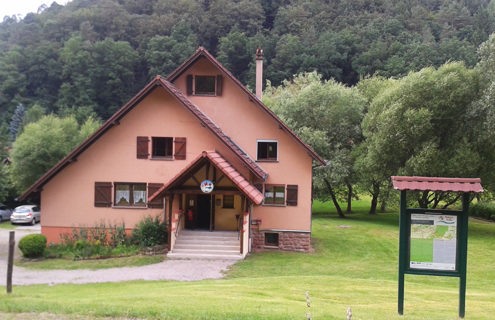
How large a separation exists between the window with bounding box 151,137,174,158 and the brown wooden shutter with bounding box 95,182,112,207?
109 inches

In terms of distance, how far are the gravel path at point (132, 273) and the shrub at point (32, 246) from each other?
110 cm

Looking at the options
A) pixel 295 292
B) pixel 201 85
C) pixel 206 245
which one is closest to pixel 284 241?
pixel 206 245

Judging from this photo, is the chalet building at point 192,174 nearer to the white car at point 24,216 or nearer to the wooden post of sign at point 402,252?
the wooden post of sign at point 402,252

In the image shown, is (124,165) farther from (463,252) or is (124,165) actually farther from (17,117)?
(17,117)

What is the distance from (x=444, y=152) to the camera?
103 feet

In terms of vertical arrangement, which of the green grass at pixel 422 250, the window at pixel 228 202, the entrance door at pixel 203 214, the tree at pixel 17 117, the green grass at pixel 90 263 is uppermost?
the tree at pixel 17 117

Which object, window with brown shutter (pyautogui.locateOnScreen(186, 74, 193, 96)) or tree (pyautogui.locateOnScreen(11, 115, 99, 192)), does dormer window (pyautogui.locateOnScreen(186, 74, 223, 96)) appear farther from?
tree (pyautogui.locateOnScreen(11, 115, 99, 192))

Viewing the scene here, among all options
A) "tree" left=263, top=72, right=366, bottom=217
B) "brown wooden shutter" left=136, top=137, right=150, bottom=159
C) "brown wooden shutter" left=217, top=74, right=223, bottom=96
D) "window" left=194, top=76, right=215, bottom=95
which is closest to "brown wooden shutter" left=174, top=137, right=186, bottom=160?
"brown wooden shutter" left=136, top=137, right=150, bottom=159

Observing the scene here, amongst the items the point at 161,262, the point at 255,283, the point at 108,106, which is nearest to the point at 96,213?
the point at 161,262

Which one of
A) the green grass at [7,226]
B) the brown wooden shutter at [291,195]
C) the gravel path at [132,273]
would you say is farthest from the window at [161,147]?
the green grass at [7,226]

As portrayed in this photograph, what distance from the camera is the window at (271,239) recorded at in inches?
972

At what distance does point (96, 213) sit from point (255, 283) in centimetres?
1175

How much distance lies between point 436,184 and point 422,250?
1.53 meters

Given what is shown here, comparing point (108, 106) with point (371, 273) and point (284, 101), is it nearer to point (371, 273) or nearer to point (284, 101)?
point (284, 101)
